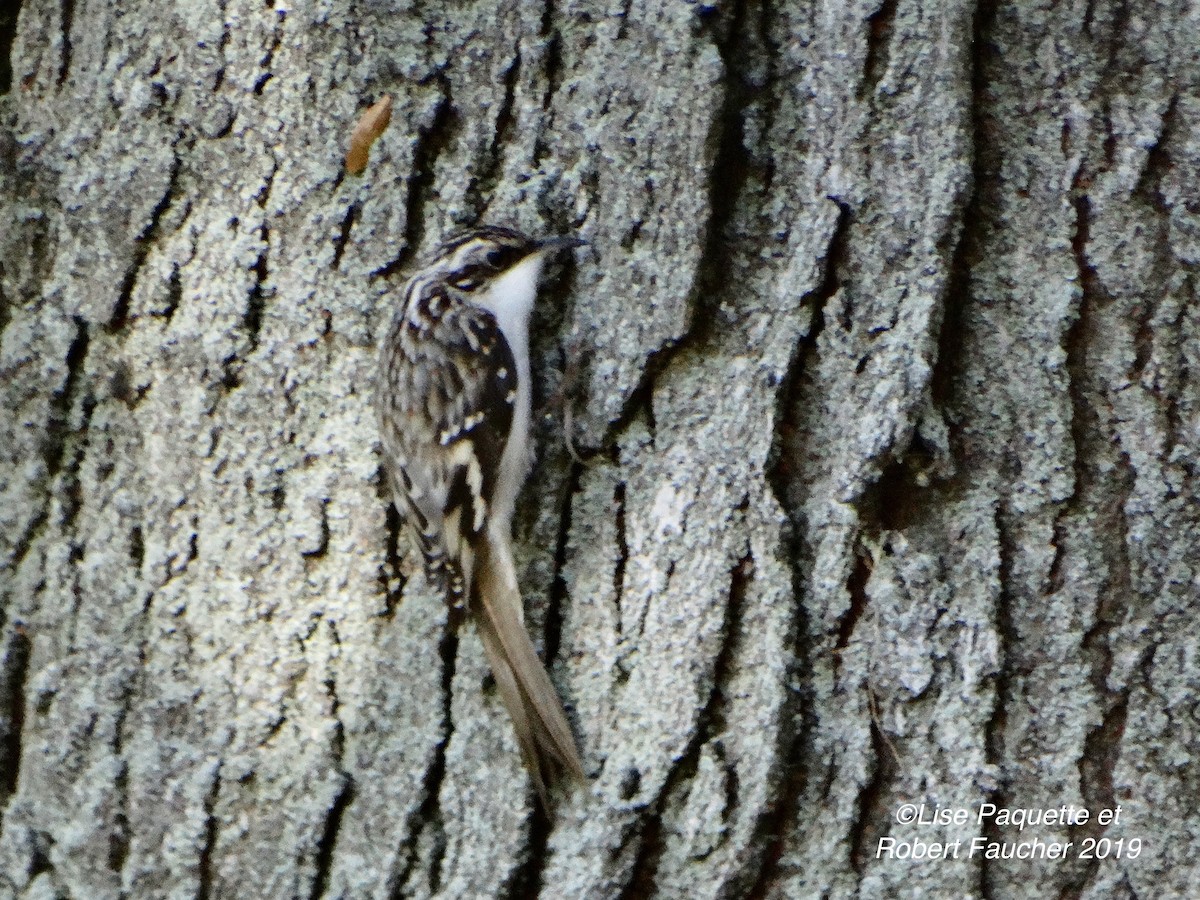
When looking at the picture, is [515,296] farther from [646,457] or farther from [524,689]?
[524,689]

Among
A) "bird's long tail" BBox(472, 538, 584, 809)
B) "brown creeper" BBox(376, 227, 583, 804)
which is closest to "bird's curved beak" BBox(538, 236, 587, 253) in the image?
"brown creeper" BBox(376, 227, 583, 804)

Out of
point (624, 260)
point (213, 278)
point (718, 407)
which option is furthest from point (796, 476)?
point (213, 278)

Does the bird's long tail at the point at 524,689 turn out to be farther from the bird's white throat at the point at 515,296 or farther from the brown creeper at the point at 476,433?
the bird's white throat at the point at 515,296

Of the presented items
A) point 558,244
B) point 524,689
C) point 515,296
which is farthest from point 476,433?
point 524,689

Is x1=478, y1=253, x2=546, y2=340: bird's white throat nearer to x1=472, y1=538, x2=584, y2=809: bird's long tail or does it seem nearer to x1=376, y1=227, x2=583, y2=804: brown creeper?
x1=376, y1=227, x2=583, y2=804: brown creeper

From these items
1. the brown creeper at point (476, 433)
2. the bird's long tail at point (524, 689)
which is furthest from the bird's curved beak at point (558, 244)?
the bird's long tail at point (524, 689)
